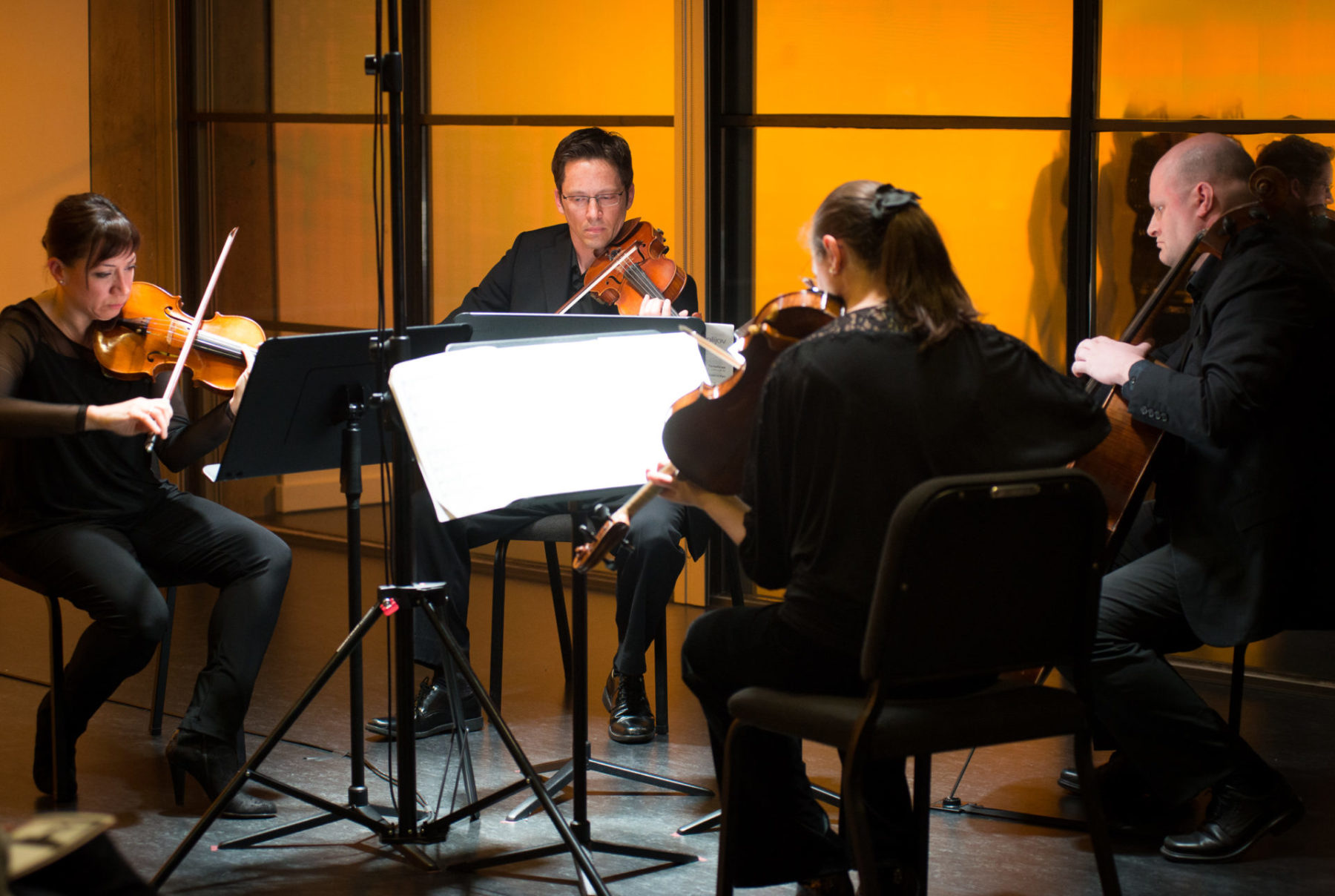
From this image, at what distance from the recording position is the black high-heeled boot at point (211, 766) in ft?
8.86

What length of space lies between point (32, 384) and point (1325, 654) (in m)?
2.95

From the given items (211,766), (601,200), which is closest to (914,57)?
(601,200)

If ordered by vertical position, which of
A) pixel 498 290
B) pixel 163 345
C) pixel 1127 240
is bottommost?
pixel 163 345

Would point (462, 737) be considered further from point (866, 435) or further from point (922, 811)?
point (866, 435)

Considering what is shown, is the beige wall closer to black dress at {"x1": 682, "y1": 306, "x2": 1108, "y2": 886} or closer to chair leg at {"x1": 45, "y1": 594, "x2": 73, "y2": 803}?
chair leg at {"x1": 45, "y1": 594, "x2": 73, "y2": 803}

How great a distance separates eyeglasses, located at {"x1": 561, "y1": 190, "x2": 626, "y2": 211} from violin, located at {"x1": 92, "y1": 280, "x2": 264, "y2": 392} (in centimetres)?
78

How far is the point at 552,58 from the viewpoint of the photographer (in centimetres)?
461

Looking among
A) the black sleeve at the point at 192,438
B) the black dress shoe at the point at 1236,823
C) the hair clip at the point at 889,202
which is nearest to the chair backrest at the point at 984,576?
the hair clip at the point at 889,202

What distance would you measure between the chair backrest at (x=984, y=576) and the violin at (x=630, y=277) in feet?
4.96

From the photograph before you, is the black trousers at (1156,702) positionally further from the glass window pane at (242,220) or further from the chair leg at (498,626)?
the glass window pane at (242,220)

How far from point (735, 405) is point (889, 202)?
350mm

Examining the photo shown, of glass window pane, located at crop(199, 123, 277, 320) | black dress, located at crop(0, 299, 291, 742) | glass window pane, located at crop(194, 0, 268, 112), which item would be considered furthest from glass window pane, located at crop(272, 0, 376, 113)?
black dress, located at crop(0, 299, 291, 742)

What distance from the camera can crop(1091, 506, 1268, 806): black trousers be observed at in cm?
249

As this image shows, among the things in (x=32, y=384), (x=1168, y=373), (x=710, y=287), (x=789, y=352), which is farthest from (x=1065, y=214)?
(x=32, y=384)
